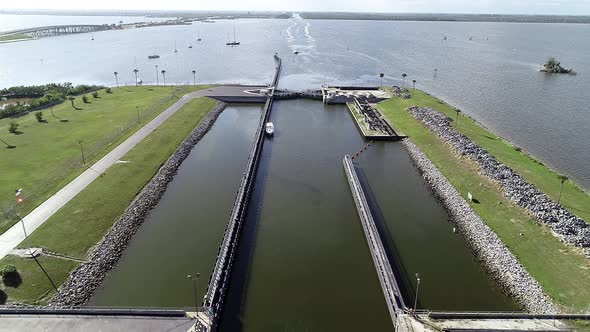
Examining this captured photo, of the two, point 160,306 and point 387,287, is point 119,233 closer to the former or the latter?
point 160,306

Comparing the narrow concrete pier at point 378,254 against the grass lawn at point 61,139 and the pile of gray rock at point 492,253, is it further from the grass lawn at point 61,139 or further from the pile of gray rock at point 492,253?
the grass lawn at point 61,139

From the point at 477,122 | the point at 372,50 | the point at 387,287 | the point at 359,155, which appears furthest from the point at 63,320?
the point at 372,50

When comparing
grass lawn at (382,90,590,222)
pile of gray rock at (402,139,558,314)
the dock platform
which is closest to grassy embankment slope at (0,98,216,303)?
the dock platform

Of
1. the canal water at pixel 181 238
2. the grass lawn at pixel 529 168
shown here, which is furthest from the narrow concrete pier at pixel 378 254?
the grass lawn at pixel 529 168

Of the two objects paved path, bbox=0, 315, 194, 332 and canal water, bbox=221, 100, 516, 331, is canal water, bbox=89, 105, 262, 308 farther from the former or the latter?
canal water, bbox=221, 100, 516, 331

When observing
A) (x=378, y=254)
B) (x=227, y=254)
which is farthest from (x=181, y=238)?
(x=378, y=254)

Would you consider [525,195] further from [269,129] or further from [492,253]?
Answer: [269,129]
